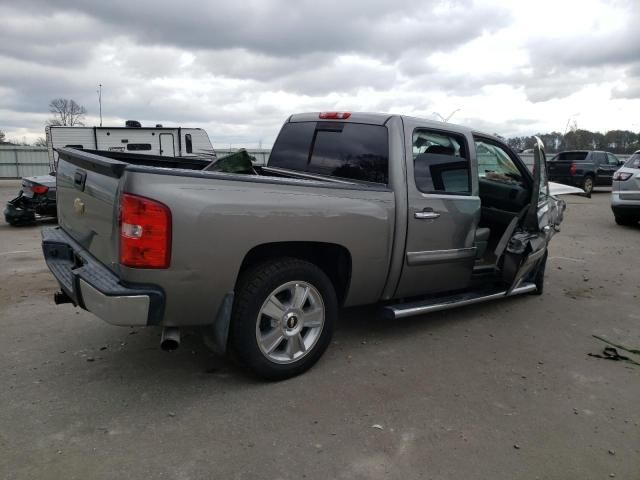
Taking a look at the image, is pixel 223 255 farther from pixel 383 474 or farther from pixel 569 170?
pixel 569 170

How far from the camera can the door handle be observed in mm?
3924

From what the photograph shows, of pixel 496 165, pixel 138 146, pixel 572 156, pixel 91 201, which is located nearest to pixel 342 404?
pixel 91 201

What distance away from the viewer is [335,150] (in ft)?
14.0

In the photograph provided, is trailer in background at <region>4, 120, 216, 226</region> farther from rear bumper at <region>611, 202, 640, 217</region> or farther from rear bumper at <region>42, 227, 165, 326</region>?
rear bumper at <region>42, 227, 165, 326</region>

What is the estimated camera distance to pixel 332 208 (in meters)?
3.42

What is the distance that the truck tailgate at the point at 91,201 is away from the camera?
2.87m

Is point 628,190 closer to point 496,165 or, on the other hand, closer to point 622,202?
point 622,202

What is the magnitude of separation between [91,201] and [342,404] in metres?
2.03

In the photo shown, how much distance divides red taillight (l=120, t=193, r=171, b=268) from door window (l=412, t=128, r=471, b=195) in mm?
2073

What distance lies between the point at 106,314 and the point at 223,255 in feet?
2.32

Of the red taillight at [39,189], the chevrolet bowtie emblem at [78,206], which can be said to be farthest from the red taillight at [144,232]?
the red taillight at [39,189]

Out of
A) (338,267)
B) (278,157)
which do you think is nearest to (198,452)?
(338,267)

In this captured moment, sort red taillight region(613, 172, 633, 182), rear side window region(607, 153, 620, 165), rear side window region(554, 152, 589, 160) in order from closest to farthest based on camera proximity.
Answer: red taillight region(613, 172, 633, 182), rear side window region(554, 152, 589, 160), rear side window region(607, 153, 620, 165)

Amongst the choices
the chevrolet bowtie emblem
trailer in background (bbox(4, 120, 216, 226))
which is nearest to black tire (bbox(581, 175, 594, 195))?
trailer in background (bbox(4, 120, 216, 226))
